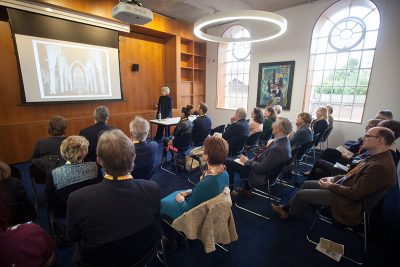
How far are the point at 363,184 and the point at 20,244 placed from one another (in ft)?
7.49

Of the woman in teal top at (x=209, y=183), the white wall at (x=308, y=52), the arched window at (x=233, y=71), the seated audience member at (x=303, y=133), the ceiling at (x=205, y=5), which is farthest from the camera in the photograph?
the arched window at (x=233, y=71)

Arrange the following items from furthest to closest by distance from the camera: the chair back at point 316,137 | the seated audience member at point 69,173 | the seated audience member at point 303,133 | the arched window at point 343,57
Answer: the arched window at point 343,57
the chair back at point 316,137
the seated audience member at point 303,133
the seated audience member at point 69,173

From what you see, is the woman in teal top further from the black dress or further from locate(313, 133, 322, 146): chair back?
the black dress

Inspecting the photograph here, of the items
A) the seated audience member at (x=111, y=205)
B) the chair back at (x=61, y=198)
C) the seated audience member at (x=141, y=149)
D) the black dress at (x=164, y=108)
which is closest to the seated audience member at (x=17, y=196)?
the chair back at (x=61, y=198)

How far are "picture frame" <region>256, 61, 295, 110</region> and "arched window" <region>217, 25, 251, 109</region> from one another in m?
0.75

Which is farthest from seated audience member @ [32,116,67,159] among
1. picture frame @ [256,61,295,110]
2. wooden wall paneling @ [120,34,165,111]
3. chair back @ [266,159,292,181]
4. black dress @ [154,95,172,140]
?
picture frame @ [256,61,295,110]

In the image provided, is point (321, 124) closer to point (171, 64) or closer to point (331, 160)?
point (331, 160)

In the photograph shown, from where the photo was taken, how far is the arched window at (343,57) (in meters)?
4.39

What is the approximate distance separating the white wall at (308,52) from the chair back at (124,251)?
5217 millimetres

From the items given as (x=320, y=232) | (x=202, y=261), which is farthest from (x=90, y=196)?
(x=320, y=232)

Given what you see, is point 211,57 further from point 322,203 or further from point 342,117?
point 322,203

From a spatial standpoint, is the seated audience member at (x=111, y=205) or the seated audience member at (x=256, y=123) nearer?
the seated audience member at (x=111, y=205)

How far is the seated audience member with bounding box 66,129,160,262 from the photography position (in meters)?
1.02

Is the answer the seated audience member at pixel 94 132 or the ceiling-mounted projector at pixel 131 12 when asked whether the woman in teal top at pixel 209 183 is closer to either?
the seated audience member at pixel 94 132
